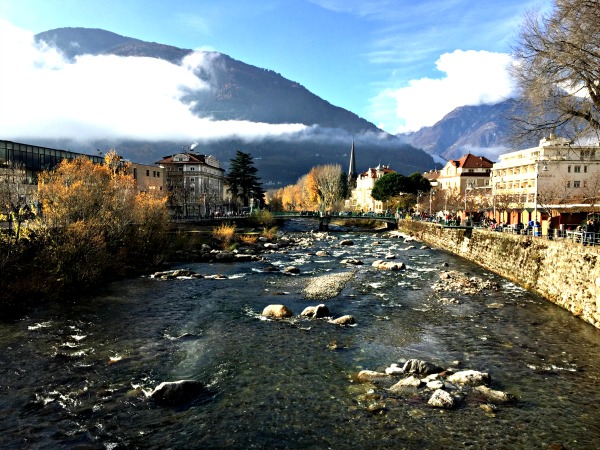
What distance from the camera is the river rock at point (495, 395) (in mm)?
14750

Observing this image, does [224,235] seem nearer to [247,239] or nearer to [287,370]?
[247,239]

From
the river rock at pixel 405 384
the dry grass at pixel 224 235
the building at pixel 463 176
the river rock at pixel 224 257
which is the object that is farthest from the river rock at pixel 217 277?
the building at pixel 463 176

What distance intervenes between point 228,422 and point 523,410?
9.93 meters

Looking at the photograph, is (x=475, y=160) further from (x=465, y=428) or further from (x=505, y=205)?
(x=465, y=428)

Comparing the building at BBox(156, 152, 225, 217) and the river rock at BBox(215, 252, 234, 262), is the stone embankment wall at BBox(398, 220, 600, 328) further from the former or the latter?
the building at BBox(156, 152, 225, 217)

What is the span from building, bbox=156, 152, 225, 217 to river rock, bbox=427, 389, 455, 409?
102 m

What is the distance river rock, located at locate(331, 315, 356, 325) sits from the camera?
2419 cm

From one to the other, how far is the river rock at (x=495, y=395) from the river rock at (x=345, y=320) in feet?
31.4

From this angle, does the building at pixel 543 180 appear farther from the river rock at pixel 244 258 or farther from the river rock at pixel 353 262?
the river rock at pixel 244 258

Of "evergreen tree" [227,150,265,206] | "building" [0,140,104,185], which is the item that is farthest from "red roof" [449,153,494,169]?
"building" [0,140,104,185]

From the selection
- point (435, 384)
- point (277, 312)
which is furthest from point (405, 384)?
point (277, 312)

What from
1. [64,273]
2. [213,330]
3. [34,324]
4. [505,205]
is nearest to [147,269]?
[64,273]

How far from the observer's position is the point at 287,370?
17562 mm

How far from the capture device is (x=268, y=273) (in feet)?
138
